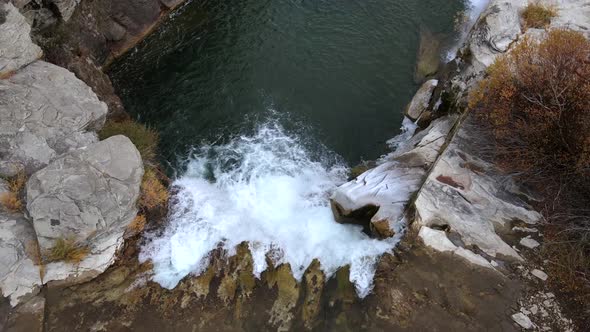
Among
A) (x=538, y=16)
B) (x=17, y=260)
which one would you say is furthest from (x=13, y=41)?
(x=538, y=16)

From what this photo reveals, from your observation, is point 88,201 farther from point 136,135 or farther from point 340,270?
point 340,270

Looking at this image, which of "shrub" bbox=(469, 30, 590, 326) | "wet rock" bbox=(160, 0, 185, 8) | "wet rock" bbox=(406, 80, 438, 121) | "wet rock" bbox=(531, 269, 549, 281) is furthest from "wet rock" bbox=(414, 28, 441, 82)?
→ "wet rock" bbox=(160, 0, 185, 8)

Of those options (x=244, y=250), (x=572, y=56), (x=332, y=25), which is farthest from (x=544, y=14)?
(x=244, y=250)

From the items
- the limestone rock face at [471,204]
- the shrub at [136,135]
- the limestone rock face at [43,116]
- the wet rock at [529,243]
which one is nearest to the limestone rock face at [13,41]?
the limestone rock face at [43,116]

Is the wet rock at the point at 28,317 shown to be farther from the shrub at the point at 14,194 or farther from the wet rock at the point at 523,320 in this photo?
the wet rock at the point at 523,320

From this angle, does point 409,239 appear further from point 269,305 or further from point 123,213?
point 123,213

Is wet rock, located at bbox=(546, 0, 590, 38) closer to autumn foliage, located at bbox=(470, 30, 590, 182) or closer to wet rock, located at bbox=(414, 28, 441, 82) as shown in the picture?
autumn foliage, located at bbox=(470, 30, 590, 182)

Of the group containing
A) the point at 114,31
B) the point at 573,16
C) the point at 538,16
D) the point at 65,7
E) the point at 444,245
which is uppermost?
the point at 573,16
